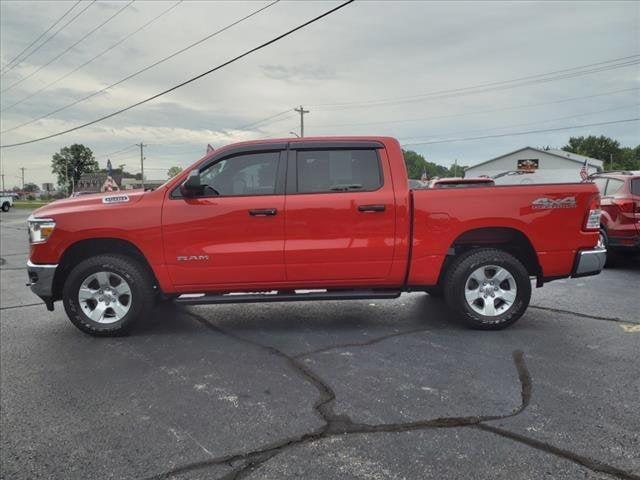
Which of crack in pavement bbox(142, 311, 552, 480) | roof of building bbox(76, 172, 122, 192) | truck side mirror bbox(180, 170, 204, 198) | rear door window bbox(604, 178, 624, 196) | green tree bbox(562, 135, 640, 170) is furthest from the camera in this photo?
roof of building bbox(76, 172, 122, 192)

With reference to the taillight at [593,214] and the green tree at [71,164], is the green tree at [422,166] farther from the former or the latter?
the taillight at [593,214]

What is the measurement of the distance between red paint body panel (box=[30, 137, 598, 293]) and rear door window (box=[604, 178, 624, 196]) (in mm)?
4220

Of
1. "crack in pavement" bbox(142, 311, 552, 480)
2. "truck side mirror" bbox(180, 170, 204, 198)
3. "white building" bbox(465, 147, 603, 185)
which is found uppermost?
"white building" bbox(465, 147, 603, 185)

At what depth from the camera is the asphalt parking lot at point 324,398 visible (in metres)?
2.58

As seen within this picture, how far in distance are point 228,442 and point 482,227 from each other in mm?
3240

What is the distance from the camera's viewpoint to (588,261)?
491 cm

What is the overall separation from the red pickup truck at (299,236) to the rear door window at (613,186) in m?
4.15

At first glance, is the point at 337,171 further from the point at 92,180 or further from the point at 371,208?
the point at 92,180

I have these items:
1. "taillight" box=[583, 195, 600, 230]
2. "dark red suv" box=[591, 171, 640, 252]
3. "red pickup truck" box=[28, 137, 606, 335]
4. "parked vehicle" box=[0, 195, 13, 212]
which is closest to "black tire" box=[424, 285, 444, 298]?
"red pickup truck" box=[28, 137, 606, 335]

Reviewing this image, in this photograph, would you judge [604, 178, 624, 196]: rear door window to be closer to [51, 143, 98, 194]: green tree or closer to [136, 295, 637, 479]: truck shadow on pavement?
[136, 295, 637, 479]: truck shadow on pavement

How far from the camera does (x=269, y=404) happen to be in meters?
3.28

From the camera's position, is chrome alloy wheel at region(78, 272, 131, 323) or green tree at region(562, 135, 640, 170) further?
green tree at region(562, 135, 640, 170)

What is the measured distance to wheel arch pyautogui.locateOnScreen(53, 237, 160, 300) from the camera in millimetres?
4832

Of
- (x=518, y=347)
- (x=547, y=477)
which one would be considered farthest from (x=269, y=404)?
(x=518, y=347)
